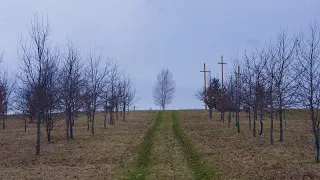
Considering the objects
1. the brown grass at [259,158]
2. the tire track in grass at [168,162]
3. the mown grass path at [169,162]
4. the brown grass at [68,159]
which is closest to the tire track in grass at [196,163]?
the mown grass path at [169,162]

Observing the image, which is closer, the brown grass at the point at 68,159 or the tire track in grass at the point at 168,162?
the tire track in grass at the point at 168,162

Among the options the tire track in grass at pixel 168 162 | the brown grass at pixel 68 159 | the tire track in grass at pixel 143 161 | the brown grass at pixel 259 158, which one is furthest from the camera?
the brown grass at pixel 68 159

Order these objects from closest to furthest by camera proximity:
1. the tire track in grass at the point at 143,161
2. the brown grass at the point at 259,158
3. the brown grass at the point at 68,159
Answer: the brown grass at the point at 259,158
the tire track in grass at the point at 143,161
the brown grass at the point at 68,159

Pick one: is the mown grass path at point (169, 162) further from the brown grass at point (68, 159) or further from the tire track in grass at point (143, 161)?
the brown grass at point (68, 159)

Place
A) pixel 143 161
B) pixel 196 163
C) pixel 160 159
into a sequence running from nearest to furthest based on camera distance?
pixel 196 163 → pixel 143 161 → pixel 160 159

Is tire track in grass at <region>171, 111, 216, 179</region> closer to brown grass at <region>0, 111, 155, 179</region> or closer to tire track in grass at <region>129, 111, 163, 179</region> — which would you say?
tire track in grass at <region>129, 111, 163, 179</region>

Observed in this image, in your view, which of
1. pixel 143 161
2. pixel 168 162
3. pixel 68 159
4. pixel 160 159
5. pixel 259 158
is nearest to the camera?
pixel 168 162

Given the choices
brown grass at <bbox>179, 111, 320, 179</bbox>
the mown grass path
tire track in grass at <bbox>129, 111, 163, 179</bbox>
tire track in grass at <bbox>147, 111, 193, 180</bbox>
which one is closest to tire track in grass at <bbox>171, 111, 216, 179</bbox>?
the mown grass path

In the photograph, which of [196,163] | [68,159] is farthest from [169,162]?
[68,159]

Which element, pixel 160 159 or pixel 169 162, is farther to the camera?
pixel 160 159

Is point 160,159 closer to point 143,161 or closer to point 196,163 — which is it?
point 143,161

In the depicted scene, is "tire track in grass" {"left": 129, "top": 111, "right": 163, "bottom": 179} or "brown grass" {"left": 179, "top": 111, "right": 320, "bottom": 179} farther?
"tire track in grass" {"left": 129, "top": 111, "right": 163, "bottom": 179}

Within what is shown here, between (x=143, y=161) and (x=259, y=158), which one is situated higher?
(x=259, y=158)

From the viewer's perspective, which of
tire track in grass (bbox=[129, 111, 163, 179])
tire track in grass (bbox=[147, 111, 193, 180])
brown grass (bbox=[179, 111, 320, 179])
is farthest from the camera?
tire track in grass (bbox=[129, 111, 163, 179])
